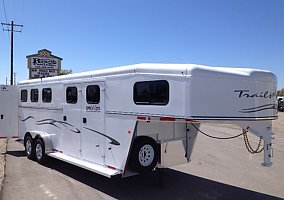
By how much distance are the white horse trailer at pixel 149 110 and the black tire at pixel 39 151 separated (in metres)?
0.37

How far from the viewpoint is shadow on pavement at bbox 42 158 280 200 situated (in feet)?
22.9

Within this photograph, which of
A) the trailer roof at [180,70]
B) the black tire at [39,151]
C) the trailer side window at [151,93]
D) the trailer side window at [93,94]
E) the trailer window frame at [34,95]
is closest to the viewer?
the trailer roof at [180,70]

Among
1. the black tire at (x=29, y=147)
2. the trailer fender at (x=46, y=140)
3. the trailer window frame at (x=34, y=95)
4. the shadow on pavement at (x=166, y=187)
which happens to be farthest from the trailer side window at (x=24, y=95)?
the shadow on pavement at (x=166, y=187)

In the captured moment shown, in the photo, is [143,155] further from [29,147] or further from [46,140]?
[29,147]

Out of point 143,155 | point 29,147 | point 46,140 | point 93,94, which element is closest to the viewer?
point 143,155

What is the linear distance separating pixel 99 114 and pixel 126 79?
131cm

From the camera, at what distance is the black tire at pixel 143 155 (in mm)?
7039

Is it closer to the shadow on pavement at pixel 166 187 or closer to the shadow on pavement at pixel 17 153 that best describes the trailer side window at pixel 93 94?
the shadow on pavement at pixel 166 187

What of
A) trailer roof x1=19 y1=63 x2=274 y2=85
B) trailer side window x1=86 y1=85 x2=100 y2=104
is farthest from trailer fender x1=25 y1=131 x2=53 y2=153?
trailer roof x1=19 y1=63 x2=274 y2=85

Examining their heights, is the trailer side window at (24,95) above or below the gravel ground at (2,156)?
above

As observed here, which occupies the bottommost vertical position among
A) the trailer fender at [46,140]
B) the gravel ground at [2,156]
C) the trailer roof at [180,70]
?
the gravel ground at [2,156]

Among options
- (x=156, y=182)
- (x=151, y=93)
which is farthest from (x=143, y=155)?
(x=151, y=93)

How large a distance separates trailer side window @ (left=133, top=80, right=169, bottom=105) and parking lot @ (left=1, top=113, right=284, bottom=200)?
2.01 m

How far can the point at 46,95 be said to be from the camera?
10.3m
